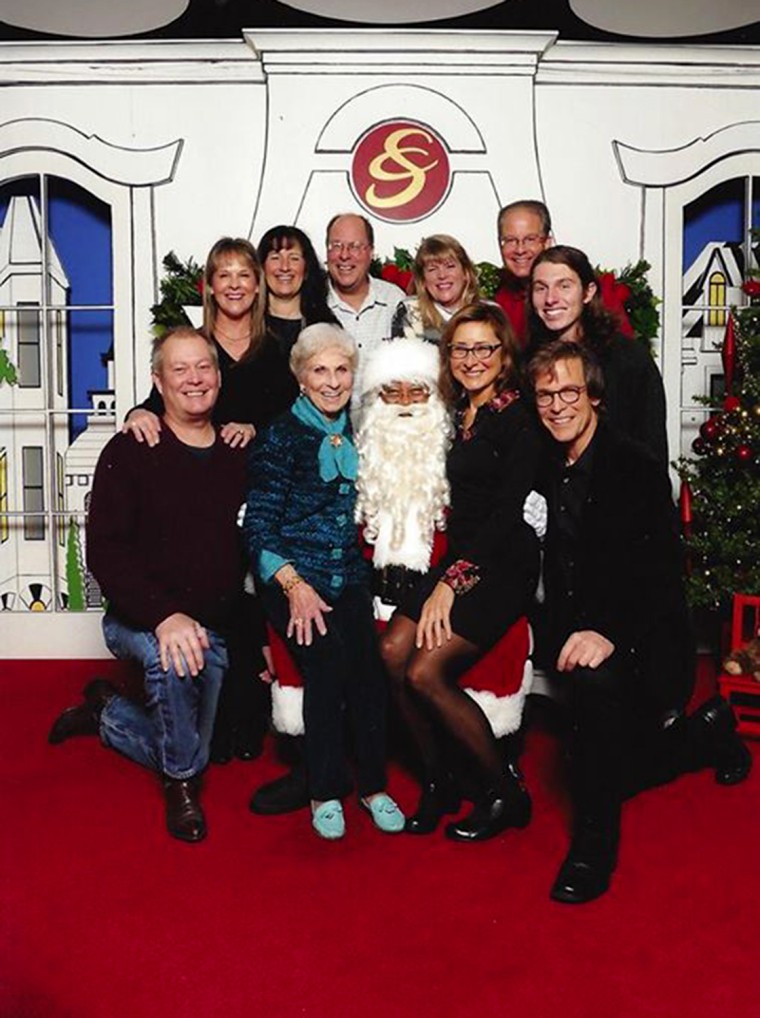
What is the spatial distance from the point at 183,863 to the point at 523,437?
158 cm

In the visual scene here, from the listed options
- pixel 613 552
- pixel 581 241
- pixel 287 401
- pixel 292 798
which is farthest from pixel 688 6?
pixel 292 798

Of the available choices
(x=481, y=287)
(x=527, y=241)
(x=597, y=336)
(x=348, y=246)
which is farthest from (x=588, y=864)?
(x=481, y=287)

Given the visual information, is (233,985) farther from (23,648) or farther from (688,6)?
(688,6)

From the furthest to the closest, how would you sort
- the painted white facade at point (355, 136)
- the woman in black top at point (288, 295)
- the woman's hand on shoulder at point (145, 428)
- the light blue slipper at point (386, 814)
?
the painted white facade at point (355, 136) → the woman in black top at point (288, 295) → the woman's hand on shoulder at point (145, 428) → the light blue slipper at point (386, 814)

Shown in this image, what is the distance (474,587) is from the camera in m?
3.27

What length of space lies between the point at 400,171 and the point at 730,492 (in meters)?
2.31

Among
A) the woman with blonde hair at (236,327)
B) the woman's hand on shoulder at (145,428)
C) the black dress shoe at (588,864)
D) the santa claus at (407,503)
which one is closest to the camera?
the black dress shoe at (588,864)

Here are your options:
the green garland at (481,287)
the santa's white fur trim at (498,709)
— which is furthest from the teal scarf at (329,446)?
the green garland at (481,287)

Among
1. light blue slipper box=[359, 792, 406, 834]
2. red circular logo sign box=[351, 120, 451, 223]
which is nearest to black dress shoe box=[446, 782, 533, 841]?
light blue slipper box=[359, 792, 406, 834]

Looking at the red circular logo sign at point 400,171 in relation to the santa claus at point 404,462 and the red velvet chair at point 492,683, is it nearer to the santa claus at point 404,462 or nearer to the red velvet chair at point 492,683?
the santa claus at point 404,462

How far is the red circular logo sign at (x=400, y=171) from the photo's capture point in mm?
5387

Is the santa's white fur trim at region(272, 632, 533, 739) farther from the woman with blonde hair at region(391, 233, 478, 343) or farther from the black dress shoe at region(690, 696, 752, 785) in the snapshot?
the woman with blonde hair at region(391, 233, 478, 343)

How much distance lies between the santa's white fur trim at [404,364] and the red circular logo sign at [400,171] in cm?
218

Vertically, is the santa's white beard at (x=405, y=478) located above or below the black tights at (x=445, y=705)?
above
